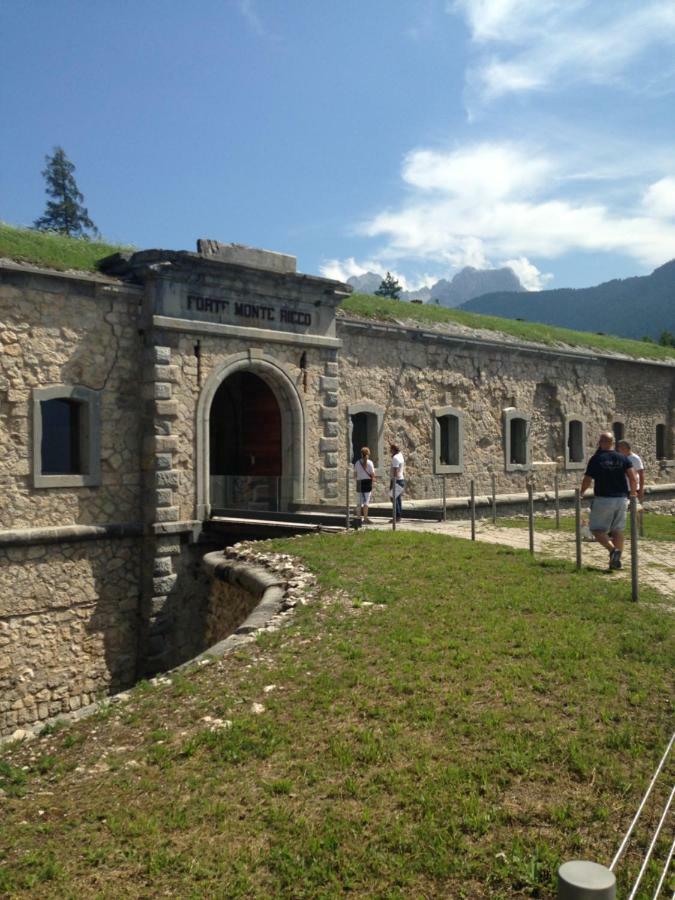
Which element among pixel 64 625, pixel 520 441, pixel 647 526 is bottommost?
pixel 64 625

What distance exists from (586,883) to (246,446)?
1458 cm

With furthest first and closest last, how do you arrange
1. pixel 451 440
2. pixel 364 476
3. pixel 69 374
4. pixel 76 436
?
pixel 451 440
pixel 364 476
pixel 76 436
pixel 69 374

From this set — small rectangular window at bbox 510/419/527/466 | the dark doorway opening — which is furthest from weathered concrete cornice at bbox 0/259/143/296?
small rectangular window at bbox 510/419/527/466

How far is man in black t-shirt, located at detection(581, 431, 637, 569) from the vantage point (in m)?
10.2

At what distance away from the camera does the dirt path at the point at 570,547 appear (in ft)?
34.0

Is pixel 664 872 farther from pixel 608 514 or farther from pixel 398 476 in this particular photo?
pixel 398 476

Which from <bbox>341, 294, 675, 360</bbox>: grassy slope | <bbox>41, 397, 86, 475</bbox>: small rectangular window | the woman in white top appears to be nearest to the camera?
<bbox>41, 397, 86, 475</bbox>: small rectangular window

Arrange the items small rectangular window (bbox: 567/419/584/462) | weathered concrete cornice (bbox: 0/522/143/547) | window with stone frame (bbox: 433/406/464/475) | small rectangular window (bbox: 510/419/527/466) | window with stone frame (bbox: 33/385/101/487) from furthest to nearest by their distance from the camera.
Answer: small rectangular window (bbox: 567/419/584/462)
small rectangular window (bbox: 510/419/527/466)
window with stone frame (bbox: 433/406/464/475)
window with stone frame (bbox: 33/385/101/487)
weathered concrete cornice (bbox: 0/522/143/547)

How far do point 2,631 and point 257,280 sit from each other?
740cm

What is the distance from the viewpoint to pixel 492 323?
22062 millimetres

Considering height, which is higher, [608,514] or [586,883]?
[608,514]

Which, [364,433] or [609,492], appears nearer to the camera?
[609,492]

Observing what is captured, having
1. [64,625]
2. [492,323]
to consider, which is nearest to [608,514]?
[64,625]

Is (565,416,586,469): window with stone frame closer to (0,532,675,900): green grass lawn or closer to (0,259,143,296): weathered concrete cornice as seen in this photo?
(0,259,143,296): weathered concrete cornice
